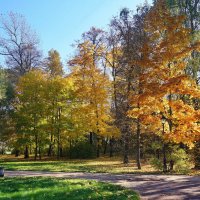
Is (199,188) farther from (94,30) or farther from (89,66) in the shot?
(94,30)

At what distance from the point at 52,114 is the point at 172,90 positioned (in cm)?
2479

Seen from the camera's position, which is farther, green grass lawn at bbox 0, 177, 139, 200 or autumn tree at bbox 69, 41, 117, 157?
autumn tree at bbox 69, 41, 117, 157

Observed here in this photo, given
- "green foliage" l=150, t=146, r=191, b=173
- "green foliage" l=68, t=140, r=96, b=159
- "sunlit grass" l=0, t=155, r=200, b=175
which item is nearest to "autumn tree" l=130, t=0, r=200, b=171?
"green foliage" l=150, t=146, r=191, b=173

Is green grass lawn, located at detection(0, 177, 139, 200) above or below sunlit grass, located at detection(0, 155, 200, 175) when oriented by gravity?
below

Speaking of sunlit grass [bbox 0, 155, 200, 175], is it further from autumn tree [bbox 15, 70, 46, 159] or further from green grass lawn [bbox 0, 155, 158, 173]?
autumn tree [bbox 15, 70, 46, 159]

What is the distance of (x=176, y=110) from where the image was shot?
928 inches

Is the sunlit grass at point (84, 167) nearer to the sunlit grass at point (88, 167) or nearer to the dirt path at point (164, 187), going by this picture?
the sunlit grass at point (88, 167)

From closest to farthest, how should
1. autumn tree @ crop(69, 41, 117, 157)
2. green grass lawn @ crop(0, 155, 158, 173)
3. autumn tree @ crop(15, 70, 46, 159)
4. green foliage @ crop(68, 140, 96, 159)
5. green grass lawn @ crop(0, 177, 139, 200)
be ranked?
1. green grass lawn @ crop(0, 177, 139, 200)
2. green grass lawn @ crop(0, 155, 158, 173)
3. autumn tree @ crop(69, 41, 117, 157)
4. autumn tree @ crop(15, 70, 46, 159)
5. green foliage @ crop(68, 140, 96, 159)

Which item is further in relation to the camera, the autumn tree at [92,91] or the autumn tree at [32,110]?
the autumn tree at [32,110]

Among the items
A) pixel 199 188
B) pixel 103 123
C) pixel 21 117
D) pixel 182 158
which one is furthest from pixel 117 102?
pixel 199 188

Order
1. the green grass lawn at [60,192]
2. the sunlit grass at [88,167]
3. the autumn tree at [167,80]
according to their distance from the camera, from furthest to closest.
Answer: the sunlit grass at [88,167], the autumn tree at [167,80], the green grass lawn at [60,192]

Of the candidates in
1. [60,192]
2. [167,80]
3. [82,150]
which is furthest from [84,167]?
[60,192]

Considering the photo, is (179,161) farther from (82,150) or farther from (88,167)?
(82,150)

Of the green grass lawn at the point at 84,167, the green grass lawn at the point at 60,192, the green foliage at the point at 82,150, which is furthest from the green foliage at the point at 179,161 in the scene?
the green foliage at the point at 82,150
